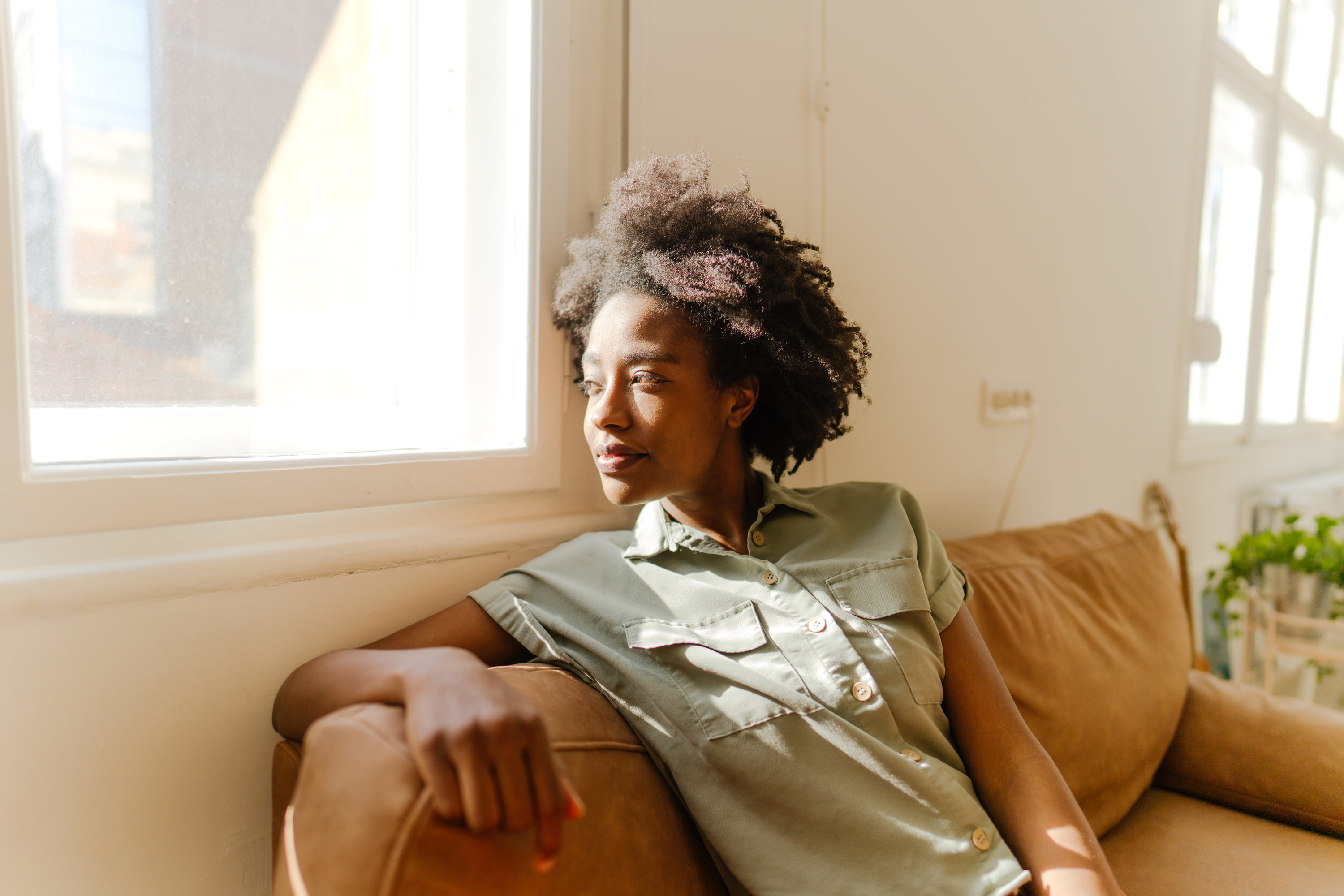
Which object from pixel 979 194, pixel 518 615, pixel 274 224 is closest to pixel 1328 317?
pixel 979 194

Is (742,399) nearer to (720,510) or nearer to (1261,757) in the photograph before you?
(720,510)

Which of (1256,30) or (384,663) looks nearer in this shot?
(384,663)

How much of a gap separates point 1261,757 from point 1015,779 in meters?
0.73

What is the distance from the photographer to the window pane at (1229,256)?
2.93 metres

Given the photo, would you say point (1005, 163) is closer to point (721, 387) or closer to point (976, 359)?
point (976, 359)

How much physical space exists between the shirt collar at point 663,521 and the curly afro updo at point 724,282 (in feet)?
0.29

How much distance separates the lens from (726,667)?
2.98ft

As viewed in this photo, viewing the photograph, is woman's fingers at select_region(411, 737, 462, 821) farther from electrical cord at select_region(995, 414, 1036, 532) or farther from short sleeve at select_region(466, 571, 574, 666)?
electrical cord at select_region(995, 414, 1036, 532)

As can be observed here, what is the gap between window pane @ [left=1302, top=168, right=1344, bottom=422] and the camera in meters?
3.81

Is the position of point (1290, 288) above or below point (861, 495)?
above

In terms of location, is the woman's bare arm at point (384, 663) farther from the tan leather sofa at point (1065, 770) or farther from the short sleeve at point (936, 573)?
the short sleeve at point (936, 573)

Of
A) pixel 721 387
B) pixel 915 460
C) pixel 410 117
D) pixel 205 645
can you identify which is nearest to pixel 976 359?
pixel 915 460

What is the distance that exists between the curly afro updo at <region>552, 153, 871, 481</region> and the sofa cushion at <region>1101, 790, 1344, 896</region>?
0.80m

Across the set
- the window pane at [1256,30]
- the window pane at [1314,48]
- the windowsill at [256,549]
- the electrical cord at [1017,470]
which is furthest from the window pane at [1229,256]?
the windowsill at [256,549]
